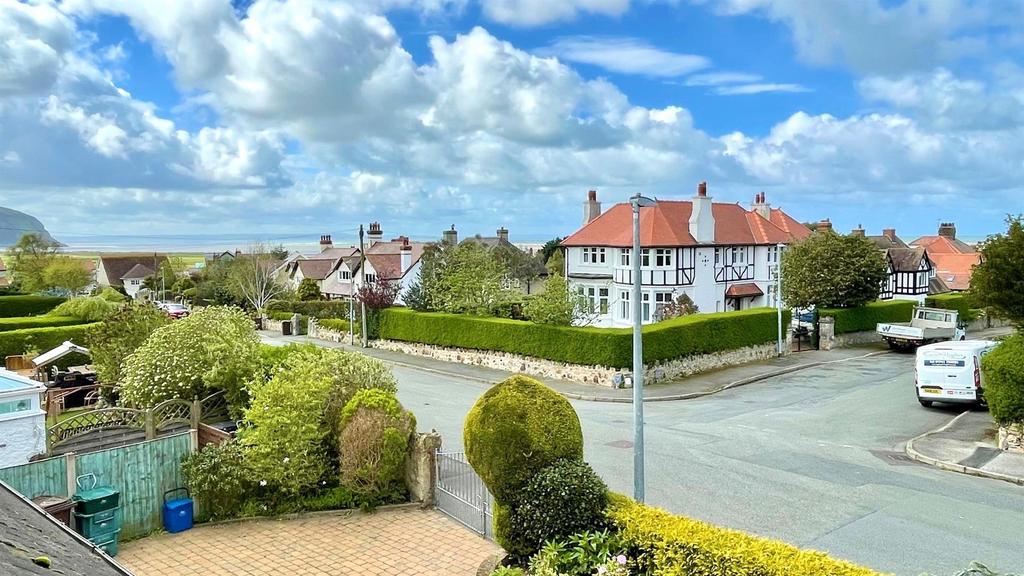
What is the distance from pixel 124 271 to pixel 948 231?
106m

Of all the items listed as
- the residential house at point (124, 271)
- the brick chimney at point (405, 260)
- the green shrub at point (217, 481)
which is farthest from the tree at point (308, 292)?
the green shrub at point (217, 481)

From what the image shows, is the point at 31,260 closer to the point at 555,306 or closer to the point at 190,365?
the point at 555,306

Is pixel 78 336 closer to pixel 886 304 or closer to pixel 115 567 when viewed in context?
pixel 115 567

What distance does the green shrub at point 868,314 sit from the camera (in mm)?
37125

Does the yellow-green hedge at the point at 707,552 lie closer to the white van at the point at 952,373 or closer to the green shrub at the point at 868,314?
the white van at the point at 952,373

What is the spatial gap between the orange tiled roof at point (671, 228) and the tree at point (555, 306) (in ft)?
40.6

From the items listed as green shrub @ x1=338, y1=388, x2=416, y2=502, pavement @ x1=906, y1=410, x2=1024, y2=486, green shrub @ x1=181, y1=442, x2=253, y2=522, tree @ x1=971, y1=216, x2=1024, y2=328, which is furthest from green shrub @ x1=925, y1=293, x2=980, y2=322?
green shrub @ x1=181, y1=442, x2=253, y2=522

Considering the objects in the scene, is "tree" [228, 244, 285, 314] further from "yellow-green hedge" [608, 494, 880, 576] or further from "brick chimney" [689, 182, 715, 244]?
"yellow-green hedge" [608, 494, 880, 576]

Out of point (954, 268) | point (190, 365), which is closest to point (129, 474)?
point (190, 365)

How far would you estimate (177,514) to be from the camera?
1247 cm

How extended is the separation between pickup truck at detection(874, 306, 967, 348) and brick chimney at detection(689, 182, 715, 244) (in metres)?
10.9

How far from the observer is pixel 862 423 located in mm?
20062

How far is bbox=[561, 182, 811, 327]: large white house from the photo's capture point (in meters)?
40.8

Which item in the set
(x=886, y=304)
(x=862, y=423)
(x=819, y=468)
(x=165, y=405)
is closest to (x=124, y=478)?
(x=165, y=405)
